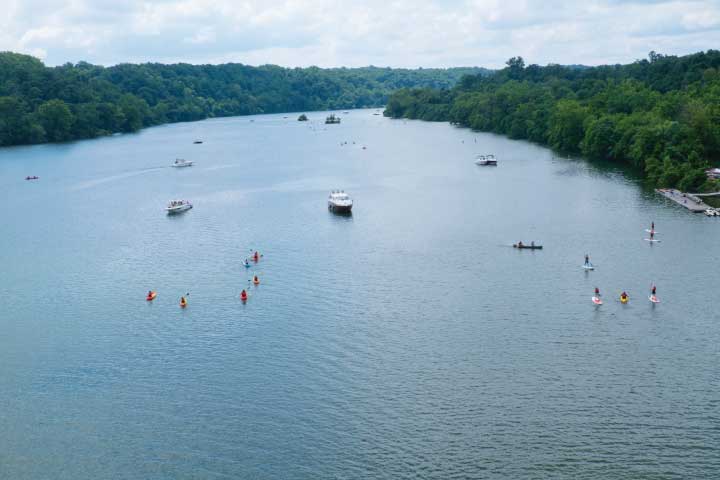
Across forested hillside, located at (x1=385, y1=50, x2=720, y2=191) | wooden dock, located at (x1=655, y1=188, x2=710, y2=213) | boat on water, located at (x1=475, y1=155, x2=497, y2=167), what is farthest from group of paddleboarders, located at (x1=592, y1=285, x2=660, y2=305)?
boat on water, located at (x1=475, y1=155, x2=497, y2=167)

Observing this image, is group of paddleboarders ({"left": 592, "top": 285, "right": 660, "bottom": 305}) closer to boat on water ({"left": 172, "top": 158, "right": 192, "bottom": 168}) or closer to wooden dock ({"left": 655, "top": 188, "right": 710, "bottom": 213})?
wooden dock ({"left": 655, "top": 188, "right": 710, "bottom": 213})

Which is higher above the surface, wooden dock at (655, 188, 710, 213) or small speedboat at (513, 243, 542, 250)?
wooden dock at (655, 188, 710, 213)

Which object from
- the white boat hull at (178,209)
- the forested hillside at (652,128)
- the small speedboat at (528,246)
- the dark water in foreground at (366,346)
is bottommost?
the dark water in foreground at (366,346)

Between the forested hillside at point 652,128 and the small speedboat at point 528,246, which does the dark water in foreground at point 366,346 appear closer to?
the small speedboat at point 528,246

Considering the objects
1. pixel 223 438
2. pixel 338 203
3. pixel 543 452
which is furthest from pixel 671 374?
pixel 338 203

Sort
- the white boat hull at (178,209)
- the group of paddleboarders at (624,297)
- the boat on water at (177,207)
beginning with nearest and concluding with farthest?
the group of paddleboarders at (624,297) < the white boat hull at (178,209) < the boat on water at (177,207)

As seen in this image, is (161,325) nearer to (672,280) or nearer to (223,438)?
(223,438)

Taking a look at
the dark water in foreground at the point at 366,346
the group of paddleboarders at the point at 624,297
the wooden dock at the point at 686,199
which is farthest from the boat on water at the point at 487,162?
the group of paddleboarders at the point at 624,297
